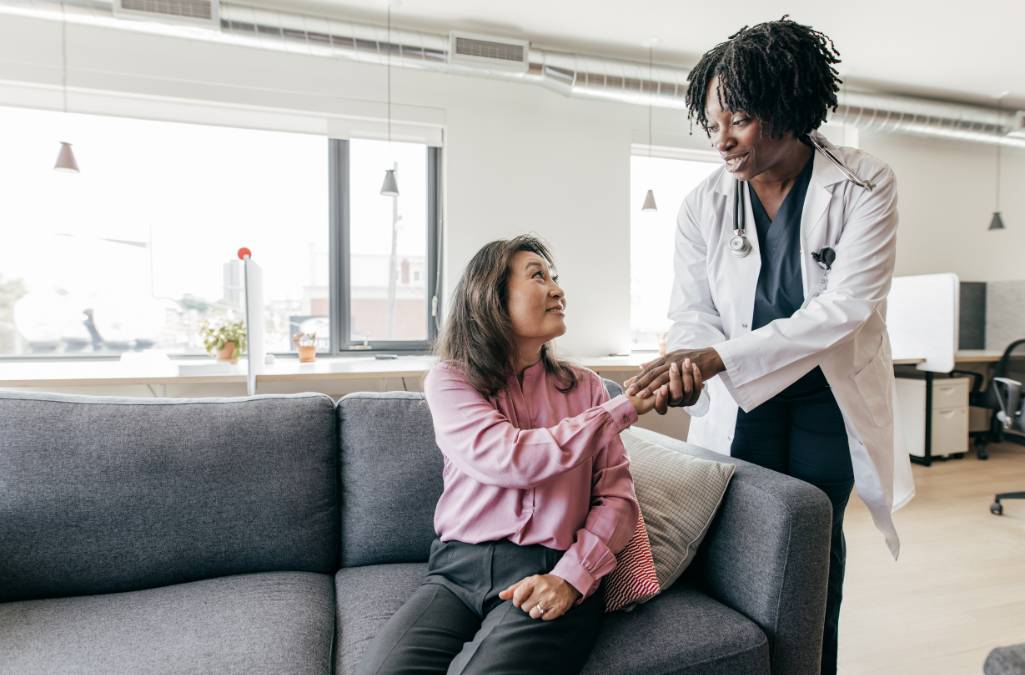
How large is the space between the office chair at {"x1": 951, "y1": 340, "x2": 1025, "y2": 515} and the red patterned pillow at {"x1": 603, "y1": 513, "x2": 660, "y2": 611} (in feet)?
9.89

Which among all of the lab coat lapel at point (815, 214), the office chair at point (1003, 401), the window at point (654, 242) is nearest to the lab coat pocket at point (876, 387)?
the lab coat lapel at point (815, 214)

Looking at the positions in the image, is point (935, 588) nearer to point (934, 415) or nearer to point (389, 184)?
point (934, 415)

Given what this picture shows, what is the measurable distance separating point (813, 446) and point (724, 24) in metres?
3.14

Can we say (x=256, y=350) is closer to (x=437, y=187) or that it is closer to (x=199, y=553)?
(x=199, y=553)

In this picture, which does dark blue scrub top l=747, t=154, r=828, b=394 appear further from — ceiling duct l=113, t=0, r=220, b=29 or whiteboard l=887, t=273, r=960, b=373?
whiteboard l=887, t=273, r=960, b=373

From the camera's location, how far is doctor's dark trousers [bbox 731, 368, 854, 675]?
138 centimetres

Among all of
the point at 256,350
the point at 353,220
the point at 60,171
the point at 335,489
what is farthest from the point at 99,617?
the point at 353,220

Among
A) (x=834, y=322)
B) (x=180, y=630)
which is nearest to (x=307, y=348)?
(x=180, y=630)

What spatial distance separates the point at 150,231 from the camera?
147 inches

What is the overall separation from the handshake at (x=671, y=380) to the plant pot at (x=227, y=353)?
2839 mm

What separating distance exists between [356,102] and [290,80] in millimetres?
406

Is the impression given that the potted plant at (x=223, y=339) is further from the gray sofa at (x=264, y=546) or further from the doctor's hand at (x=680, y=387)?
the doctor's hand at (x=680, y=387)

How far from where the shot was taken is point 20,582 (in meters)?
1.35

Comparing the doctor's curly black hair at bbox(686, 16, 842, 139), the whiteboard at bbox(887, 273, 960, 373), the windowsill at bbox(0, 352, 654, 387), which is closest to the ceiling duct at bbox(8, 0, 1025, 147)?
the whiteboard at bbox(887, 273, 960, 373)
